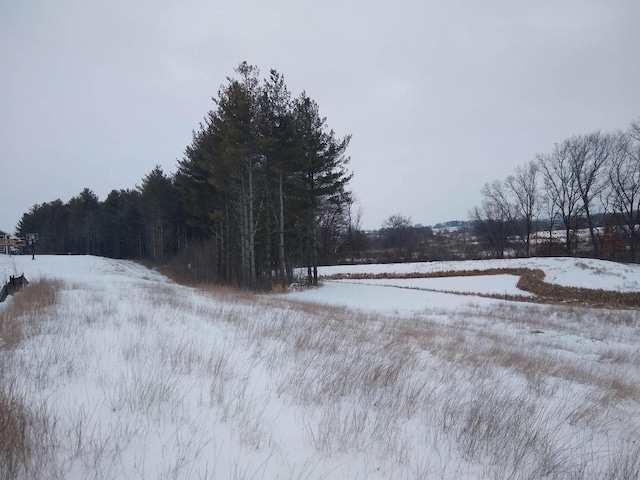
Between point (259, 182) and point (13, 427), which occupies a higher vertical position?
point (259, 182)

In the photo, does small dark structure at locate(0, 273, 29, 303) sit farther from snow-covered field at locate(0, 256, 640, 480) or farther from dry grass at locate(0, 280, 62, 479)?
dry grass at locate(0, 280, 62, 479)

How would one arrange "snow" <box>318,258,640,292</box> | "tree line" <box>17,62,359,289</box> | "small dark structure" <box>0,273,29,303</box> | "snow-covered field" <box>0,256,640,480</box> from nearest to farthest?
"snow-covered field" <box>0,256,640,480</box> → "small dark structure" <box>0,273,29,303</box> → "tree line" <box>17,62,359,289</box> → "snow" <box>318,258,640,292</box>

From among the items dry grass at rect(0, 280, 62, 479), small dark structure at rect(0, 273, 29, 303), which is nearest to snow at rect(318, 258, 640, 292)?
small dark structure at rect(0, 273, 29, 303)

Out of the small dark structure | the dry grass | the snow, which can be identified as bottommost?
the snow

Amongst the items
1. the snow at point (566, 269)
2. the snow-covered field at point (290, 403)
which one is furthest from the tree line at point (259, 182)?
the snow-covered field at point (290, 403)

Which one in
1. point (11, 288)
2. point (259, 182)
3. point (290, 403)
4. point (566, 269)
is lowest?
point (566, 269)

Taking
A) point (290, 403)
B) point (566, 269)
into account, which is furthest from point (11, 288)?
point (566, 269)

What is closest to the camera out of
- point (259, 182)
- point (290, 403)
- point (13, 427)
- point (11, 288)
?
point (13, 427)

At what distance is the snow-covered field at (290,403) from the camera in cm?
265

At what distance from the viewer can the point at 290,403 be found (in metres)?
3.57

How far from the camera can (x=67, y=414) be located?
9.58 ft

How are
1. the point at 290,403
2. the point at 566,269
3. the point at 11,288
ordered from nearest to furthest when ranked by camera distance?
the point at 290,403 → the point at 11,288 → the point at 566,269

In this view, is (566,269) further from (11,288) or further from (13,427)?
(11,288)

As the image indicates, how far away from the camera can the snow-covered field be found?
2.65 metres
